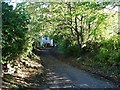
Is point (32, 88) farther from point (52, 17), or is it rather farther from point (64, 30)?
point (64, 30)

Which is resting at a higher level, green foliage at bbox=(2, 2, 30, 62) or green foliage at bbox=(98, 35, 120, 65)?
green foliage at bbox=(2, 2, 30, 62)

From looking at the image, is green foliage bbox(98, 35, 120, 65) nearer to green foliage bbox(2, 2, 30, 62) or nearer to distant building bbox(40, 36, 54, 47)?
green foliage bbox(2, 2, 30, 62)

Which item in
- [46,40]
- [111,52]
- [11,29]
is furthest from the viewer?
[46,40]

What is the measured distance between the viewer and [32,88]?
4.77 m

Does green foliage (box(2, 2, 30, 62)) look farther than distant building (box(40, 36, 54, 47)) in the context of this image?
No

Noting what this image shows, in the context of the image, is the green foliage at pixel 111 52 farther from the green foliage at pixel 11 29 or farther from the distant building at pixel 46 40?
the distant building at pixel 46 40

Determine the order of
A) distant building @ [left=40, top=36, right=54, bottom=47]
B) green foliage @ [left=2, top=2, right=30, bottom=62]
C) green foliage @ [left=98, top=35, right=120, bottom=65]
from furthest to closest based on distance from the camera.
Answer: distant building @ [left=40, top=36, right=54, bottom=47]
green foliage @ [left=98, top=35, right=120, bottom=65]
green foliage @ [left=2, top=2, right=30, bottom=62]

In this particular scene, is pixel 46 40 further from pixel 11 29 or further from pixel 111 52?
pixel 11 29

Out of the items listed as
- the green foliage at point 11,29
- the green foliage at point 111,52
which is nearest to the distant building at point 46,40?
the green foliage at point 111,52

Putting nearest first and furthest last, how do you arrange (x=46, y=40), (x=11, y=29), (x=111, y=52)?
1. (x=11, y=29)
2. (x=111, y=52)
3. (x=46, y=40)

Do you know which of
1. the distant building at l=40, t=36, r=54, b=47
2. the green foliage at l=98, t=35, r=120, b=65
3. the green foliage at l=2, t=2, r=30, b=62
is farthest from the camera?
the distant building at l=40, t=36, r=54, b=47

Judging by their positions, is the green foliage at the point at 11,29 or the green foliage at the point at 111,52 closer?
the green foliage at the point at 11,29

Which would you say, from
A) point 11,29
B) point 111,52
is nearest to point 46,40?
point 111,52

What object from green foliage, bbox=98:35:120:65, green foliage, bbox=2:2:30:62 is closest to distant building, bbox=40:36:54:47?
green foliage, bbox=98:35:120:65
